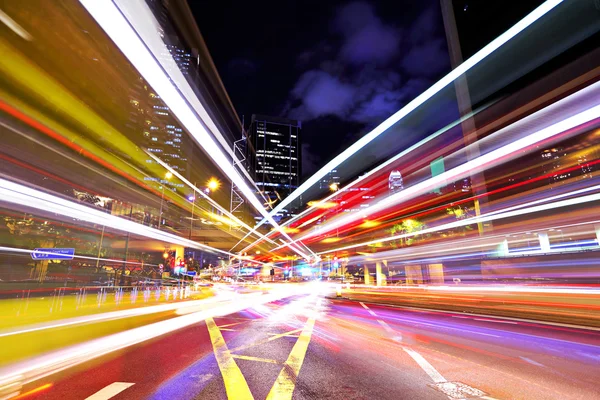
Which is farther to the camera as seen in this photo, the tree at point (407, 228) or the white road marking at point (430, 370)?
the tree at point (407, 228)

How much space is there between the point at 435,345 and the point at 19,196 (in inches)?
531

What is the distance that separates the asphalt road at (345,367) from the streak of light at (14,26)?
375 inches

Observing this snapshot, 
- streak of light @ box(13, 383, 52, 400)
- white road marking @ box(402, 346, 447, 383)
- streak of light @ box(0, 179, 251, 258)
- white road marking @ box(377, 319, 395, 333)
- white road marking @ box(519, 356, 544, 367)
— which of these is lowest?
white road marking @ box(377, 319, 395, 333)

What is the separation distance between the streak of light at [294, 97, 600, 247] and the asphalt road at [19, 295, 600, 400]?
20.6ft

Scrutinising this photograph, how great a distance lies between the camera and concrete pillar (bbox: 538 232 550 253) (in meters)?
13.4

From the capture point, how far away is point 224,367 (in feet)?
16.4

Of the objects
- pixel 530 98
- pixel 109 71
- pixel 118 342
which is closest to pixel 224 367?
pixel 118 342

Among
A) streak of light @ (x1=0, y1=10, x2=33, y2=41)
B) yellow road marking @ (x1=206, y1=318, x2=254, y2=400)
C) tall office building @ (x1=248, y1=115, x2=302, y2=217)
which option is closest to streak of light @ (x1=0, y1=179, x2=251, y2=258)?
streak of light @ (x1=0, y1=10, x2=33, y2=41)

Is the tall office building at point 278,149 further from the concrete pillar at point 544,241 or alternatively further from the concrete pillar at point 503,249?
the concrete pillar at point 544,241

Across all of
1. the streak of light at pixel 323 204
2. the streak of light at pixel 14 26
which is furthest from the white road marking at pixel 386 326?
the streak of light at pixel 14 26

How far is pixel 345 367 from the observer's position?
5.01 meters

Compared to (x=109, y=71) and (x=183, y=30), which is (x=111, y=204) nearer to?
(x=109, y=71)

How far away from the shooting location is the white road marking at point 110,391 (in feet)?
12.1

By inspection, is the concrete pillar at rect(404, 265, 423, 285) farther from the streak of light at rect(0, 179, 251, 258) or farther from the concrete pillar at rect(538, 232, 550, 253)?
the streak of light at rect(0, 179, 251, 258)
